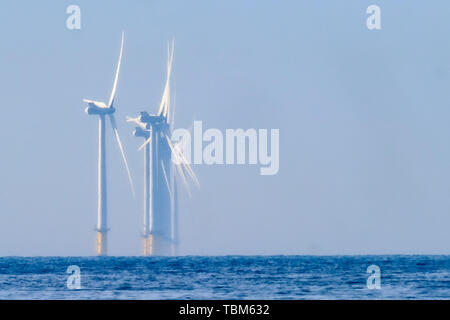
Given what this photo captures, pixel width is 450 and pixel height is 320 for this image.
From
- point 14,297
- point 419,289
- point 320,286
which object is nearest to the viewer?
point 14,297

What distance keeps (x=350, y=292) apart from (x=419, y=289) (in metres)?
6.10

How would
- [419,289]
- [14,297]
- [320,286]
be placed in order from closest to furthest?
[14,297]
[419,289]
[320,286]

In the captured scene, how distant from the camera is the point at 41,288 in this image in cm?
9519
